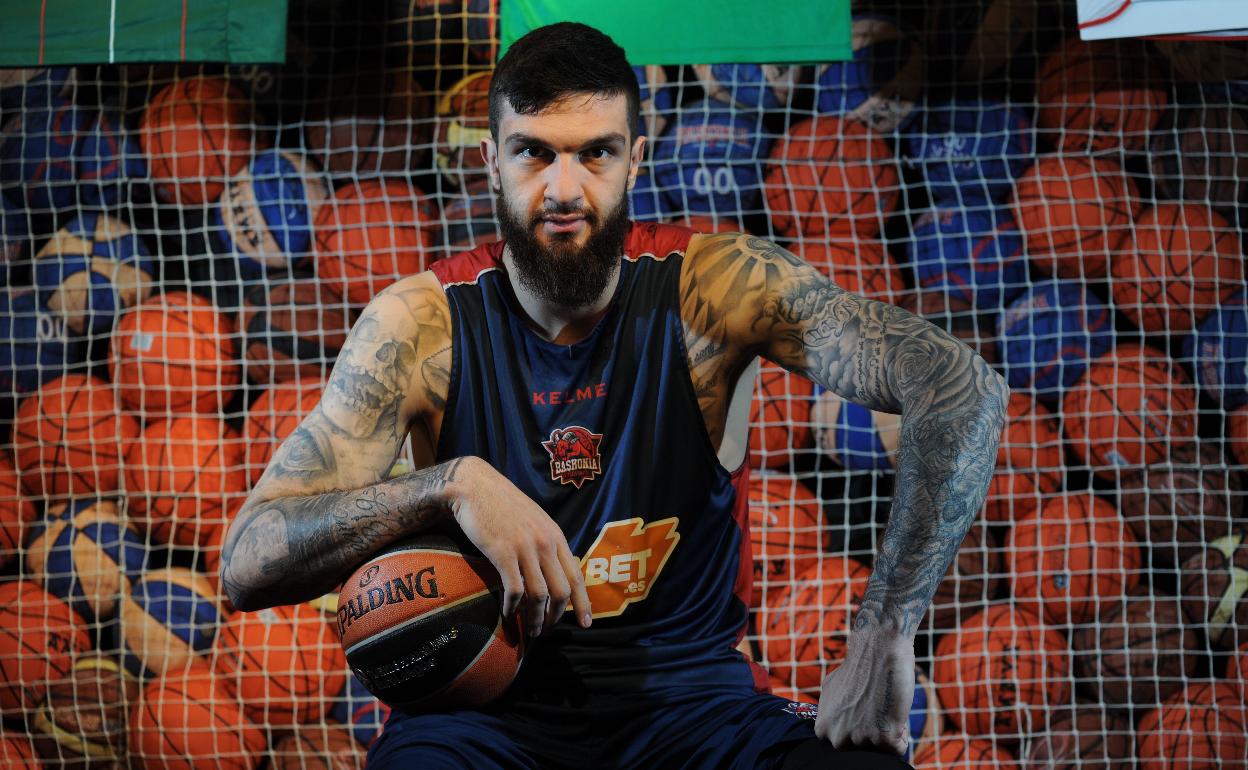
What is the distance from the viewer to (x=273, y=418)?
3.00 metres

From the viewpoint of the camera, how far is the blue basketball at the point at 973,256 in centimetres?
309

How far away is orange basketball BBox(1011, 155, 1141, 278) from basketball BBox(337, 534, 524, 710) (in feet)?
7.29

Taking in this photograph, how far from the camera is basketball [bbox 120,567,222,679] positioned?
292 cm

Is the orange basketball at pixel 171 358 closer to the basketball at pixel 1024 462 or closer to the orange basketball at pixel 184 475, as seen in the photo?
the orange basketball at pixel 184 475

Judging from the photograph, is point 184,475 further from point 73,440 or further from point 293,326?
point 293,326

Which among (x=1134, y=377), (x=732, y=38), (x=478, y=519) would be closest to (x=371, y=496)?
(x=478, y=519)

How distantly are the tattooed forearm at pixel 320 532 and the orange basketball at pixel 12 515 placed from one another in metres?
1.89

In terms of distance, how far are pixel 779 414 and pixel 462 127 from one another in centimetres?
122

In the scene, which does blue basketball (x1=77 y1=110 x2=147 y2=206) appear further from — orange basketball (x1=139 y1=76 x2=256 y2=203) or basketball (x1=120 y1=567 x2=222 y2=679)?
basketball (x1=120 y1=567 x2=222 y2=679)

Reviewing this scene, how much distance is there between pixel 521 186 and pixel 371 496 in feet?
1.72

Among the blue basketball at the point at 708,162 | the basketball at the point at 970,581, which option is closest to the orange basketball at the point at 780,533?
the basketball at the point at 970,581

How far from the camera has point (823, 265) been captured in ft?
10.0

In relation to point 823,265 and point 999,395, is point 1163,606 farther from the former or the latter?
point 999,395

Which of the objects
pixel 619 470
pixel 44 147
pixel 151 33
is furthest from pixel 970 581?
pixel 44 147
